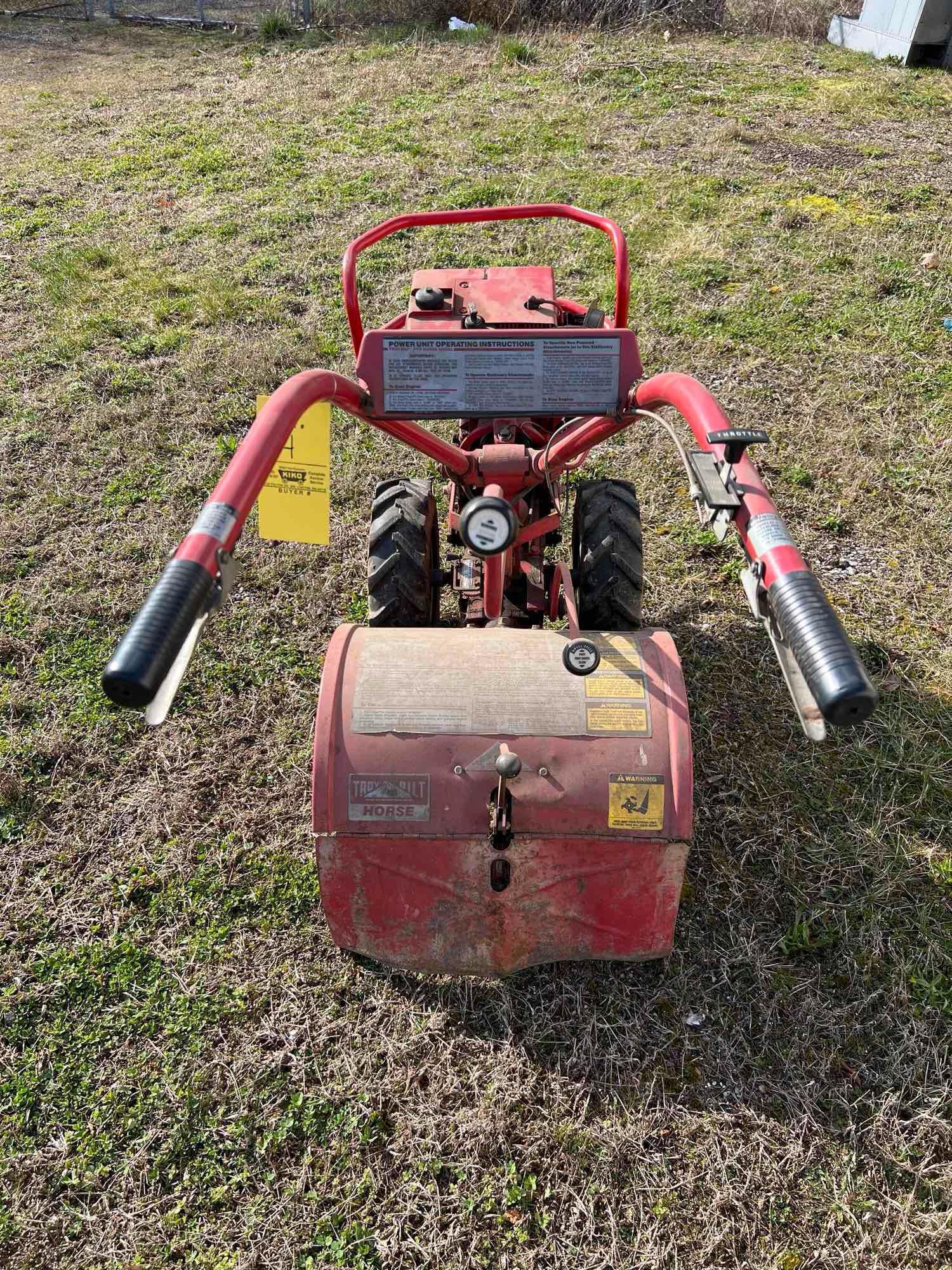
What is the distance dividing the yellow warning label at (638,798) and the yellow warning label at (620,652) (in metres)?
0.30

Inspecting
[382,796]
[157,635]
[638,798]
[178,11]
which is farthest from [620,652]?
[178,11]

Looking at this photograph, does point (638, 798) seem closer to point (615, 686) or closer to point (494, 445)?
point (615, 686)

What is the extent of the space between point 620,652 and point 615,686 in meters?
0.12

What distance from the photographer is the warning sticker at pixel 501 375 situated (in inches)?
88.0

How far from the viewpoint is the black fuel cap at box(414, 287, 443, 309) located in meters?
3.02

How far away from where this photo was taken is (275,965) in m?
2.61

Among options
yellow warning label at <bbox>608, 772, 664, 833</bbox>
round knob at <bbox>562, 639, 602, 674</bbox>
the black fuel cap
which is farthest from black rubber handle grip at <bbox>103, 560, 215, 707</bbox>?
the black fuel cap

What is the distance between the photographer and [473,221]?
122 inches

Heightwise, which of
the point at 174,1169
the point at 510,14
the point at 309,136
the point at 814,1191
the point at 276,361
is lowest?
the point at 174,1169

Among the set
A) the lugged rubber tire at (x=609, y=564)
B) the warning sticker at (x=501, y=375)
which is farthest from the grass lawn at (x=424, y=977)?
the warning sticker at (x=501, y=375)

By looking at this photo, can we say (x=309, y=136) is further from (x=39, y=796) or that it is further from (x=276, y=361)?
(x=39, y=796)

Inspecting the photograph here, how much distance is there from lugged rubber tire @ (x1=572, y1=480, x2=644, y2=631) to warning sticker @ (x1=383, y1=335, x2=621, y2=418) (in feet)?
2.35

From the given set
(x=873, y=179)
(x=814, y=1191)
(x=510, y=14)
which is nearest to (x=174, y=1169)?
(x=814, y=1191)

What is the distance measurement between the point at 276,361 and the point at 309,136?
15.3ft
